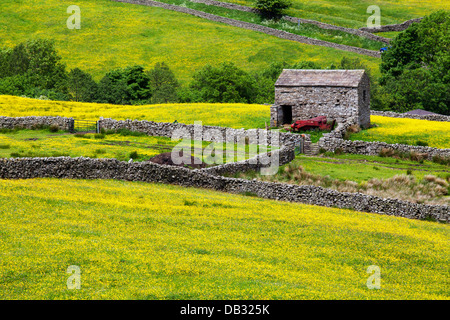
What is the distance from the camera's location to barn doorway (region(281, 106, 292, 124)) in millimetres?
61375

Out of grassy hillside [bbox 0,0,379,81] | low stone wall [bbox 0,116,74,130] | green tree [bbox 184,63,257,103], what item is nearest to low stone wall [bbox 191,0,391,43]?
grassy hillside [bbox 0,0,379,81]

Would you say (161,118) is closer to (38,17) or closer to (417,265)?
(417,265)

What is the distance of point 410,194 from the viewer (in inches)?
1563

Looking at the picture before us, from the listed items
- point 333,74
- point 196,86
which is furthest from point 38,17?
point 333,74

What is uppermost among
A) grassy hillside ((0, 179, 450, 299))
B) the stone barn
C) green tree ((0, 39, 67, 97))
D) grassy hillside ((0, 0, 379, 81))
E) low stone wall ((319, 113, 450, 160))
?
grassy hillside ((0, 0, 379, 81))

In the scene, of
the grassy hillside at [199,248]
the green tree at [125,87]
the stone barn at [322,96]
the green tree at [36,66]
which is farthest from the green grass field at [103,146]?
the green tree at [36,66]

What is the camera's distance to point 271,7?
130 meters

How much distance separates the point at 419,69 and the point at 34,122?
60340mm

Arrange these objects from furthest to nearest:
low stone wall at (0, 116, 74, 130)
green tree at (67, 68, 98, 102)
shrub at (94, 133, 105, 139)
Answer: green tree at (67, 68, 98, 102), low stone wall at (0, 116, 74, 130), shrub at (94, 133, 105, 139)

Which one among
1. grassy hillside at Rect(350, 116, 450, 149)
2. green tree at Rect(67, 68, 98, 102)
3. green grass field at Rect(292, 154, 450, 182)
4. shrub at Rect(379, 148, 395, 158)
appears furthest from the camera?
green tree at Rect(67, 68, 98, 102)

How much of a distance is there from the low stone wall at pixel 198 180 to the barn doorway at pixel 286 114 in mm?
23916

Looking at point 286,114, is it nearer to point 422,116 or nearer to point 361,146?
point 361,146

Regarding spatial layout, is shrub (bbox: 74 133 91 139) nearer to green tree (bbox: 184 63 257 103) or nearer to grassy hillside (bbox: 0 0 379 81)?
green tree (bbox: 184 63 257 103)

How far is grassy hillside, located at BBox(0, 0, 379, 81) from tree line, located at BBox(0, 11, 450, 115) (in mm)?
8106
